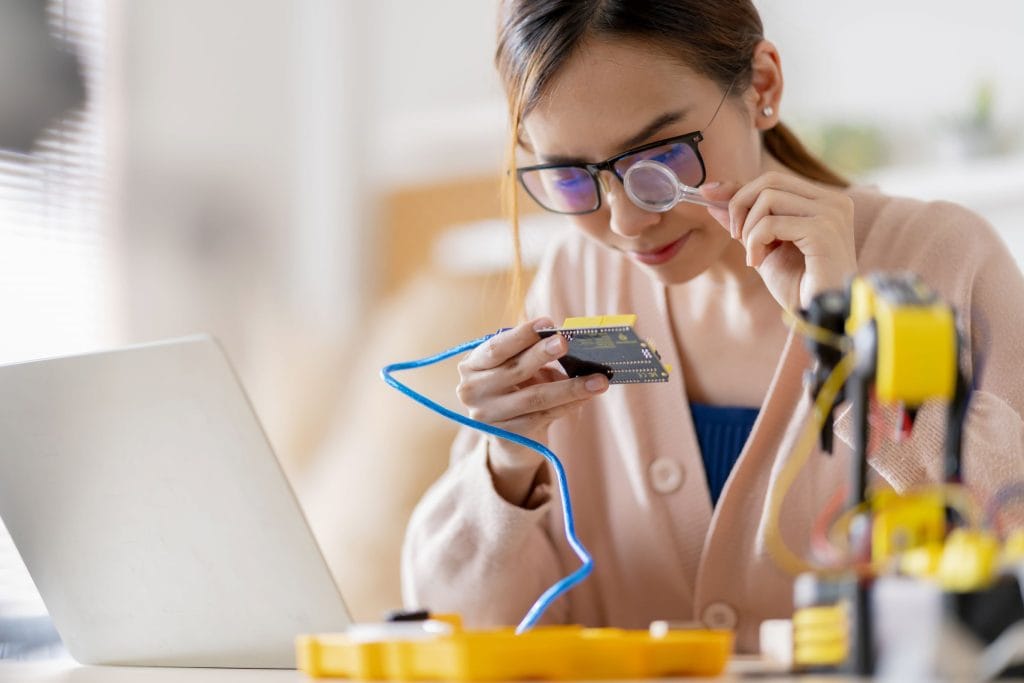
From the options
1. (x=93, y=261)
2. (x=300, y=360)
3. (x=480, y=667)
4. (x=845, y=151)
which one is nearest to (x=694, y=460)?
(x=480, y=667)

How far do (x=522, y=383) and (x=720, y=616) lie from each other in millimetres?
368

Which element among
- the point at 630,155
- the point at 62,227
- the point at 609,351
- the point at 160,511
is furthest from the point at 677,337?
the point at 62,227

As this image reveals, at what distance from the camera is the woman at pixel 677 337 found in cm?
108

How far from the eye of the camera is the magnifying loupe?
1120 mm

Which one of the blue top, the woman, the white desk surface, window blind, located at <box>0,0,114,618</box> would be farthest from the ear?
window blind, located at <box>0,0,114,618</box>

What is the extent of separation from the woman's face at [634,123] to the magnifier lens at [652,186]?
0.04 feet

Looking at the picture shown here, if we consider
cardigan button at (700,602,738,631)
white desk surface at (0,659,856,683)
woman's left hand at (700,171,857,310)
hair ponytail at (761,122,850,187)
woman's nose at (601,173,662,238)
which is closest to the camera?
white desk surface at (0,659,856,683)

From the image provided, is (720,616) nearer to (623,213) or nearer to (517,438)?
(517,438)

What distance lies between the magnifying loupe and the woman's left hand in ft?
0.05

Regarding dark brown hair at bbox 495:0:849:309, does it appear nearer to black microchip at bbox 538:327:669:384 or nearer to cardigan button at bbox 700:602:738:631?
black microchip at bbox 538:327:669:384

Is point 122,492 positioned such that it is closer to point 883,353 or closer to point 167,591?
point 167,591

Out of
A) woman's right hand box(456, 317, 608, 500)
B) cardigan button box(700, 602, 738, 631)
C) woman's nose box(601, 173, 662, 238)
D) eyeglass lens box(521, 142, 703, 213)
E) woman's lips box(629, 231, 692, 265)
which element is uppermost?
eyeglass lens box(521, 142, 703, 213)

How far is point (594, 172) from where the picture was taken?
3.74 ft

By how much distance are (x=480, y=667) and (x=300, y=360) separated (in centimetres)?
203
